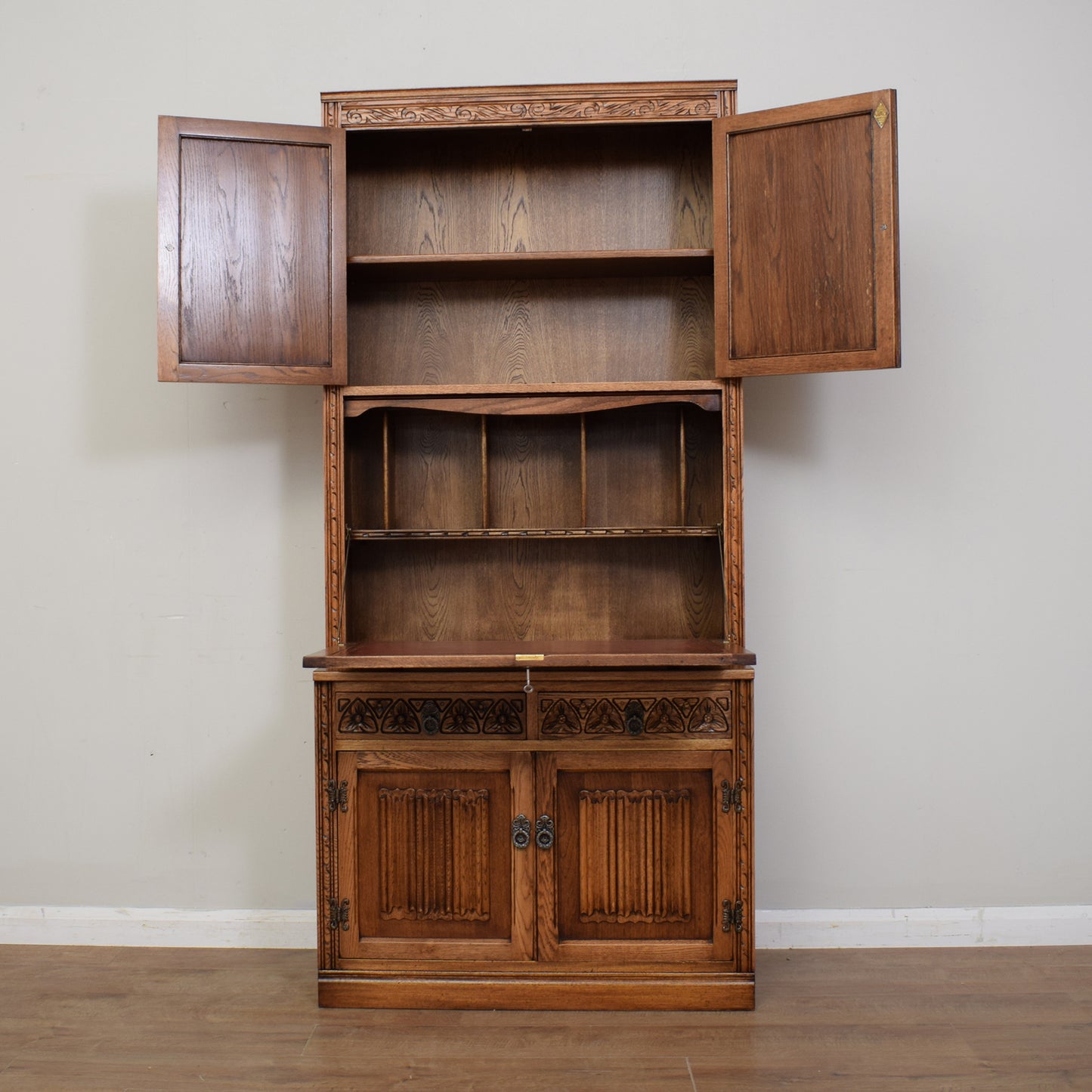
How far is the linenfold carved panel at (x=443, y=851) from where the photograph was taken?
2.73m

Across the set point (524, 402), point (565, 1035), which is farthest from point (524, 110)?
point (565, 1035)

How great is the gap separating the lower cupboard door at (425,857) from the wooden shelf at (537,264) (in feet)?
4.98

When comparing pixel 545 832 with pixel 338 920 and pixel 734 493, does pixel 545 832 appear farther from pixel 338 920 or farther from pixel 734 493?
pixel 734 493

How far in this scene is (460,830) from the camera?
8.98 ft

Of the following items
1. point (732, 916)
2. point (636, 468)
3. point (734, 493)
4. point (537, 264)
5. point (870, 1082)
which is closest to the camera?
point (870, 1082)

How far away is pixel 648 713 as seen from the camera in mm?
2713

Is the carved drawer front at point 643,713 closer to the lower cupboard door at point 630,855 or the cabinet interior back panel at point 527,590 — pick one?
the lower cupboard door at point 630,855

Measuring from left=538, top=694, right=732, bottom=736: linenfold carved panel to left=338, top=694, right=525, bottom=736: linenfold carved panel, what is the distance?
4.1 inches

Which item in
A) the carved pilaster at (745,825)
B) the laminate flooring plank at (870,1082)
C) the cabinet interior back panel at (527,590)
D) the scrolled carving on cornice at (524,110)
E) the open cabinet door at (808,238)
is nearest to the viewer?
the laminate flooring plank at (870,1082)

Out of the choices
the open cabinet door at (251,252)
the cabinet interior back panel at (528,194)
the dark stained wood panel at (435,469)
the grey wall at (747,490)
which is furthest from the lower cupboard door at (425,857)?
the cabinet interior back panel at (528,194)

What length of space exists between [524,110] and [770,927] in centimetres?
282

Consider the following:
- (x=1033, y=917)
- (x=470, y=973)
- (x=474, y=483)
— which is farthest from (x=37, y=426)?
Answer: (x=1033, y=917)

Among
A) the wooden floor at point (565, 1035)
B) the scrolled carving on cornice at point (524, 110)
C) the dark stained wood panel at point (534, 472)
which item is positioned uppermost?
the scrolled carving on cornice at point (524, 110)

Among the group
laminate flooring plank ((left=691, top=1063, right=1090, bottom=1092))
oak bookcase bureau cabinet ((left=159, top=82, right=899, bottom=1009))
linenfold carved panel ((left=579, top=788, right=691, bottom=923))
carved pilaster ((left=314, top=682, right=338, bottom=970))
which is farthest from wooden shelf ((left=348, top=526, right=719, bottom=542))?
laminate flooring plank ((left=691, top=1063, right=1090, bottom=1092))
